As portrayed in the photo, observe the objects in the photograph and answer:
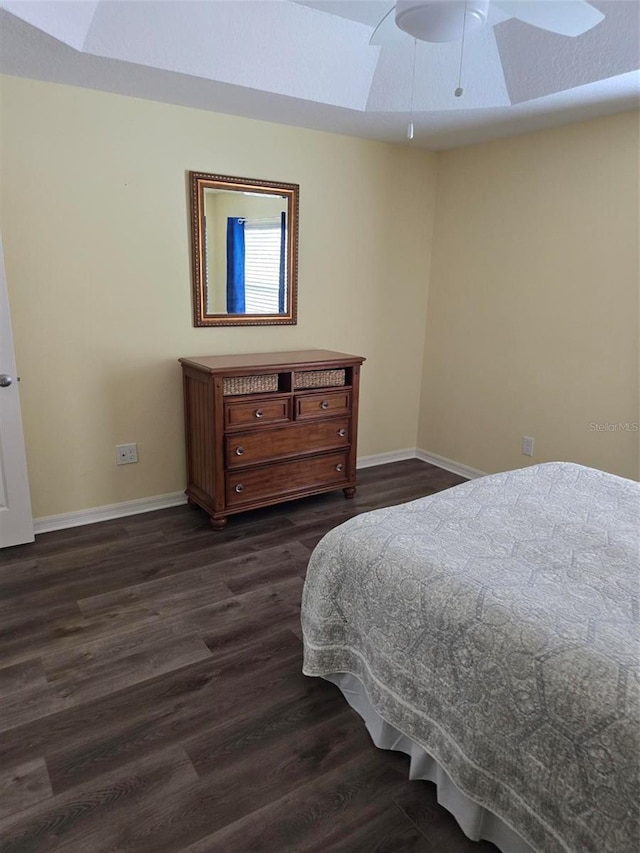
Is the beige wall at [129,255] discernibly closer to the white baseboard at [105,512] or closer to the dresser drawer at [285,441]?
the white baseboard at [105,512]

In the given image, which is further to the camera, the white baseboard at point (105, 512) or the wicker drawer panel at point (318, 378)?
the wicker drawer panel at point (318, 378)

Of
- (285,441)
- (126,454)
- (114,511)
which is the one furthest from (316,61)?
(114,511)

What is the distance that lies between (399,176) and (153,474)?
2661mm

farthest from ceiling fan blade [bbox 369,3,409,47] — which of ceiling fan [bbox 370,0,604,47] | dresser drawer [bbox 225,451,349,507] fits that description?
dresser drawer [bbox 225,451,349,507]

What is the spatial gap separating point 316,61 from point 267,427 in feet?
6.26

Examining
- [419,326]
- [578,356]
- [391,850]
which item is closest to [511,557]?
[391,850]

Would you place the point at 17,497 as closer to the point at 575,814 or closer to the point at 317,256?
the point at 317,256

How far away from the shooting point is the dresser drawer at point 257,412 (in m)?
3.03

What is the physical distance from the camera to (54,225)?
2789mm

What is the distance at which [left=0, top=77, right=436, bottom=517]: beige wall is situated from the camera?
9.00ft

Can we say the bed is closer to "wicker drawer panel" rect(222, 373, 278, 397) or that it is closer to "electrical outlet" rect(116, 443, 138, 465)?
"wicker drawer panel" rect(222, 373, 278, 397)

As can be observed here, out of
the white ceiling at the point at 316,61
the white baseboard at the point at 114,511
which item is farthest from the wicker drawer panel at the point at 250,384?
the white ceiling at the point at 316,61

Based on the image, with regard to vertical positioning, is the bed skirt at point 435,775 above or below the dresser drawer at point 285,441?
below

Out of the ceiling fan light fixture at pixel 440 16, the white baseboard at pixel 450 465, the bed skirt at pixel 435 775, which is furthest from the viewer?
the white baseboard at pixel 450 465
